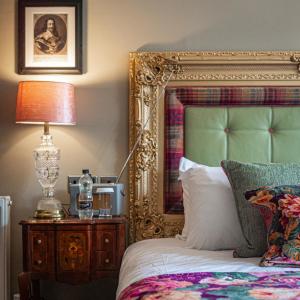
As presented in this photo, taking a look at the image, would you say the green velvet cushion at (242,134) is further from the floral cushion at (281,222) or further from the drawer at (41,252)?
the drawer at (41,252)

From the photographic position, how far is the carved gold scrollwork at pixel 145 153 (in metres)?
2.82

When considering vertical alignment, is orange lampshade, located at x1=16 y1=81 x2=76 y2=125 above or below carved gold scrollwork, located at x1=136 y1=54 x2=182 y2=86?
below

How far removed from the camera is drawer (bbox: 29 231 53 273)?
2.51 metres

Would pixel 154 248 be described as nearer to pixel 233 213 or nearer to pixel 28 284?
pixel 233 213

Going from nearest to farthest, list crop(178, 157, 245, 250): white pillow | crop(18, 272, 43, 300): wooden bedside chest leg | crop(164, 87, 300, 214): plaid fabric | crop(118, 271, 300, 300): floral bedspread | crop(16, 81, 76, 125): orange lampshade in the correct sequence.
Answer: crop(118, 271, 300, 300): floral bedspread
crop(178, 157, 245, 250): white pillow
crop(18, 272, 43, 300): wooden bedside chest leg
crop(16, 81, 76, 125): orange lampshade
crop(164, 87, 300, 214): plaid fabric

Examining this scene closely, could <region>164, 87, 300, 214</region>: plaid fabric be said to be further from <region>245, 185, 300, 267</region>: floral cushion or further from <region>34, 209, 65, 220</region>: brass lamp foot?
<region>245, 185, 300, 267</region>: floral cushion

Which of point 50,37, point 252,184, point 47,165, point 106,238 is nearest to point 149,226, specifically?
point 106,238

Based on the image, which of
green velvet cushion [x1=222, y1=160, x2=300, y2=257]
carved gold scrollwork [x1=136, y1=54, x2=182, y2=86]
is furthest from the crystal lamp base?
green velvet cushion [x1=222, y1=160, x2=300, y2=257]

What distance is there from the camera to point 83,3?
9.53 feet

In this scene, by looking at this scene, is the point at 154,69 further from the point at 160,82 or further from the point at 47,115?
the point at 47,115

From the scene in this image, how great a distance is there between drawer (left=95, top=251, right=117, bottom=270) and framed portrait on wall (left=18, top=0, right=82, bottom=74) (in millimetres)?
1057

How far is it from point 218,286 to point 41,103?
1445 mm

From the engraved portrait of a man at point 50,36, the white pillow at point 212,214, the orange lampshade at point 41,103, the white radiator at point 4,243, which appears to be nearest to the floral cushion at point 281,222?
the white pillow at point 212,214

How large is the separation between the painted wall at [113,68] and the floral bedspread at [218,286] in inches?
49.8
